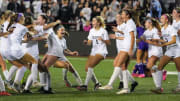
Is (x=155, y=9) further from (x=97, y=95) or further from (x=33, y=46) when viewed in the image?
(x=97, y=95)

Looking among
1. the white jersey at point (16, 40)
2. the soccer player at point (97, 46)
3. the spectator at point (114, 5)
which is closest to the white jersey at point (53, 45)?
the white jersey at point (16, 40)

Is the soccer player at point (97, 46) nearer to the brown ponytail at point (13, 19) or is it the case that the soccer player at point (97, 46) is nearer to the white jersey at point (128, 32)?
the white jersey at point (128, 32)

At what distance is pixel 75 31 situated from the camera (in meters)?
27.2

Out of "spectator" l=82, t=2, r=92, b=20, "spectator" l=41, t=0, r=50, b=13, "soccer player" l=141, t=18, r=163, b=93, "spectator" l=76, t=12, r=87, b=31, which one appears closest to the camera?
"soccer player" l=141, t=18, r=163, b=93

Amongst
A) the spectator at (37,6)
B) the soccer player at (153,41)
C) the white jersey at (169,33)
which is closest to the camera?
the white jersey at (169,33)

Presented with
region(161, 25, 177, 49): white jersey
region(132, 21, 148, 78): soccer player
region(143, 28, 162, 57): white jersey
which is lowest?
region(132, 21, 148, 78): soccer player

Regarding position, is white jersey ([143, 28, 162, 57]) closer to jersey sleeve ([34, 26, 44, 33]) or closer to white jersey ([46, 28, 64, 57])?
white jersey ([46, 28, 64, 57])

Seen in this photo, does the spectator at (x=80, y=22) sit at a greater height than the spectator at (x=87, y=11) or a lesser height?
lesser

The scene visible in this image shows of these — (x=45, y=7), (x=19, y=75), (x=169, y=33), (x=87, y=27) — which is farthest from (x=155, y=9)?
(x=19, y=75)

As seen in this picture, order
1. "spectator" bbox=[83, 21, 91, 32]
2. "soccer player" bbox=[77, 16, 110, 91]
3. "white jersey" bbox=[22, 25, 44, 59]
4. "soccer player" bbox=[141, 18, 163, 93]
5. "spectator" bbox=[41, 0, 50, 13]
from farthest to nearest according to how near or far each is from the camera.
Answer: "spectator" bbox=[41, 0, 50, 13], "spectator" bbox=[83, 21, 91, 32], "soccer player" bbox=[141, 18, 163, 93], "soccer player" bbox=[77, 16, 110, 91], "white jersey" bbox=[22, 25, 44, 59]

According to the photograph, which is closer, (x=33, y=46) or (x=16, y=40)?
(x=16, y=40)

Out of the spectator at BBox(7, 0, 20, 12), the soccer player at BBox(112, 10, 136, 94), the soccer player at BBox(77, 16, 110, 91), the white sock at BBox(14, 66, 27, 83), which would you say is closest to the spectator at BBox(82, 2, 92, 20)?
the spectator at BBox(7, 0, 20, 12)

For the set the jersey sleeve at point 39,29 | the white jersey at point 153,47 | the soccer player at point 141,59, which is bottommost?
the soccer player at point 141,59

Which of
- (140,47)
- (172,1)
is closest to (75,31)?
(172,1)
